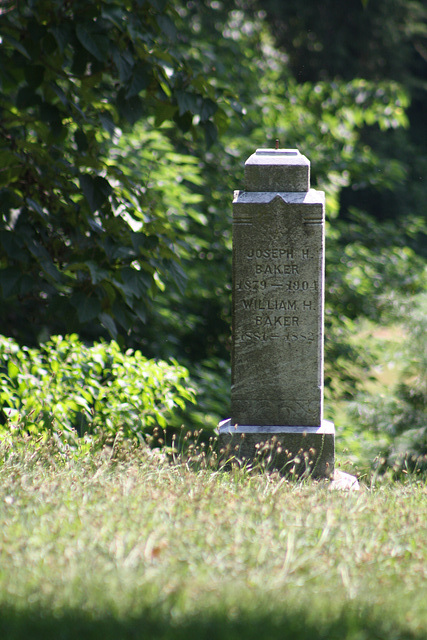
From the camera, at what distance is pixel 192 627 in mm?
2469

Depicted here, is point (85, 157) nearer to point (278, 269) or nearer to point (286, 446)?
point (278, 269)

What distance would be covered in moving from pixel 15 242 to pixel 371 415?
4706mm

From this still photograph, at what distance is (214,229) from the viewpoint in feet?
29.7

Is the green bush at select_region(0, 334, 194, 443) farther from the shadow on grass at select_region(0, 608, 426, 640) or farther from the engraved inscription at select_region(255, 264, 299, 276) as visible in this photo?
the shadow on grass at select_region(0, 608, 426, 640)

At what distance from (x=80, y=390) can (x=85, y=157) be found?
1.58 metres

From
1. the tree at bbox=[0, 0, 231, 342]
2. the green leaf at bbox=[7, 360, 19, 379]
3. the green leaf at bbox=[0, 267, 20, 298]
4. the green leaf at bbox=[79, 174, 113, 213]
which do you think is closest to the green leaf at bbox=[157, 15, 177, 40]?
the tree at bbox=[0, 0, 231, 342]

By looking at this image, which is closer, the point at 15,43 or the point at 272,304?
the point at 15,43

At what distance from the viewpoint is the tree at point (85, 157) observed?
4230 millimetres

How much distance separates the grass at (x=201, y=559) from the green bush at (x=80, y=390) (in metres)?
0.88

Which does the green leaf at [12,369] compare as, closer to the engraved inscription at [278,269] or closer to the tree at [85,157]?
the tree at [85,157]

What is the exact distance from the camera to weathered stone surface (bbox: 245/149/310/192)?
520 centimetres

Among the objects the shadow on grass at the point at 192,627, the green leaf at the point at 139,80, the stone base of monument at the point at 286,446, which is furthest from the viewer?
the stone base of monument at the point at 286,446

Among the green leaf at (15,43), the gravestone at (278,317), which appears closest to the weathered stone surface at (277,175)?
the gravestone at (278,317)

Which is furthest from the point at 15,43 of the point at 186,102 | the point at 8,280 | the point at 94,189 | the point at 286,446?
the point at 286,446
